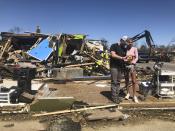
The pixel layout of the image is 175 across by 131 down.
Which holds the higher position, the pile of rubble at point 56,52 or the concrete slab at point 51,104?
the pile of rubble at point 56,52

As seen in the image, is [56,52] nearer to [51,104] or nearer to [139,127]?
[51,104]

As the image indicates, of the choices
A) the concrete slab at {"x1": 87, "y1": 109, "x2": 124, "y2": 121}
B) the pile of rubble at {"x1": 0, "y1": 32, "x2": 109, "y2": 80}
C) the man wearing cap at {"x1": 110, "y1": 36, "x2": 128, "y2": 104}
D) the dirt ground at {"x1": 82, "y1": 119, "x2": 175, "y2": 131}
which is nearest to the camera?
the dirt ground at {"x1": 82, "y1": 119, "x2": 175, "y2": 131}

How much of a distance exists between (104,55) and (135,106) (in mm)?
→ 11450

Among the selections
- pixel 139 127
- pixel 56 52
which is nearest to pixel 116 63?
pixel 139 127

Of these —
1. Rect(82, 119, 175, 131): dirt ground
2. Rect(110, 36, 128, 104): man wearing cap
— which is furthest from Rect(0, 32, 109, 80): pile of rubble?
Rect(82, 119, 175, 131): dirt ground

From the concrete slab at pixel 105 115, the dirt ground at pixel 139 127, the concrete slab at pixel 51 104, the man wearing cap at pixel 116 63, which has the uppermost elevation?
the man wearing cap at pixel 116 63

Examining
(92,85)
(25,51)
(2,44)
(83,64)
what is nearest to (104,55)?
(83,64)

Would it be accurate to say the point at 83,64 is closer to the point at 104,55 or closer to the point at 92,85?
the point at 104,55

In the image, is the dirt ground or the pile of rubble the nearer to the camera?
the dirt ground

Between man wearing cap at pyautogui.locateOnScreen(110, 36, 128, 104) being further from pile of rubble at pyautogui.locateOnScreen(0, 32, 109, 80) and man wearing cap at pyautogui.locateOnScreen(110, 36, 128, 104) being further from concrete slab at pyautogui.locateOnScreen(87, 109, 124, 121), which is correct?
pile of rubble at pyautogui.locateOnScreen(0, 32, 109, 80)

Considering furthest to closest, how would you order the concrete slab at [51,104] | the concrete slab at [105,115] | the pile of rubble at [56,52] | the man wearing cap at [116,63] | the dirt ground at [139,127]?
1. the pile of rubble at [56,52]
2. the man wearing cap at [116,63]
3. the concrete slab at [51,104]
4. the concrete slab at [105,115]
5. the dirt ground at [139,127]

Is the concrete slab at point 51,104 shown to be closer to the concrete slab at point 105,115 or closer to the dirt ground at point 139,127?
the concrete slab at point 105,115

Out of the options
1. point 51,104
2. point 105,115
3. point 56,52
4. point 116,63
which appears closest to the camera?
point 105,115

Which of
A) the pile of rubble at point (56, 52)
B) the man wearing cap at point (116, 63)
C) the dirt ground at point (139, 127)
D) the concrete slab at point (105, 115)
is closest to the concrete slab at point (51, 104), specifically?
the concrete slab at point (105, 115)
